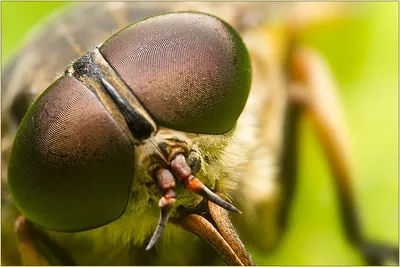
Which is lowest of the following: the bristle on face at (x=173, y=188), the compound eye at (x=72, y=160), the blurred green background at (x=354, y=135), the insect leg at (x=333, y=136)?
the blurred green background at (x=354, y=135)

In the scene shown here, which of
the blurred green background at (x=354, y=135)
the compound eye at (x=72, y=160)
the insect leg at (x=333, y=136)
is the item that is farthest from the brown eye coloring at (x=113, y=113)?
the insect leg at (x=333, y=136)

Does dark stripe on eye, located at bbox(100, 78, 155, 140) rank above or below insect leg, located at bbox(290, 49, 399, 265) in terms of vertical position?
above

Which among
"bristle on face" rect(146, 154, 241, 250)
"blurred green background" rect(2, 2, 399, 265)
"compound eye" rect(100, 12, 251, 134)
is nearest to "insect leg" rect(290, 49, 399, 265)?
"blurred green background" rect(2, 2, 399, 265)

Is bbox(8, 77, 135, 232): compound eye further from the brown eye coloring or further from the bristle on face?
the bristle on face

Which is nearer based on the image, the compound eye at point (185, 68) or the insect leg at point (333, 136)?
the compound eye at point (185, 68)

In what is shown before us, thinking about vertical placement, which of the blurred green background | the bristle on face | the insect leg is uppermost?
the bristle on face

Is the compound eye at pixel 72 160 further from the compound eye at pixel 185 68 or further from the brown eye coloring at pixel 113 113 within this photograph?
the compound eye at pixel 185 68

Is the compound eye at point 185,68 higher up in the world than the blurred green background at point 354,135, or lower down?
higher up
